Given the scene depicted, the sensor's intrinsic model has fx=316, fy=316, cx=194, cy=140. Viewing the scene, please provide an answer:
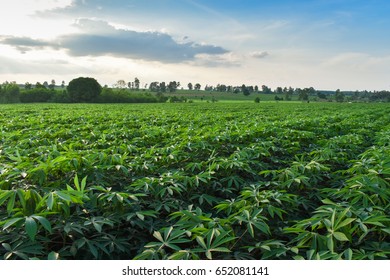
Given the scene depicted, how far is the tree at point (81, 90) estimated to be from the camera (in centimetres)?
6506

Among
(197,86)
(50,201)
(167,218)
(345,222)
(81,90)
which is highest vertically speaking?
(197,86)

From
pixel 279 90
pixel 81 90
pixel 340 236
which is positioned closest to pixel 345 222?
pixel 340 236

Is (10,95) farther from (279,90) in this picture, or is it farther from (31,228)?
(279,90)

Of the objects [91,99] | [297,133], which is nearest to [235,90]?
[91,99]

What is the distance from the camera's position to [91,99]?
6669cm

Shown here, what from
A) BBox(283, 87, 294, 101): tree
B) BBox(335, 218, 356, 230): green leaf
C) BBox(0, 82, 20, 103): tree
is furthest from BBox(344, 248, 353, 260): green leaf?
BBox(283, 87, 294, 101): tree

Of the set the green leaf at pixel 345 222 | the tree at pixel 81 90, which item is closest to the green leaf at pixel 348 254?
the green leaf at pixel 345 222

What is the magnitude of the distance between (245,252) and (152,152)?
2.46 meters

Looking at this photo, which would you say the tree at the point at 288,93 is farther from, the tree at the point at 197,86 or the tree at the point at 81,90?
the tree at the point at 81,90

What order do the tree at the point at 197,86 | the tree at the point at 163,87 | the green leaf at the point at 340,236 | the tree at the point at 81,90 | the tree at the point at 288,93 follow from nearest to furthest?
the green leaf at the point at 340,236 → the tree at the point at 81,90 → the tree at the point at 288,93 → the tree at the point at 163,87 → the tree at the point at 197,86

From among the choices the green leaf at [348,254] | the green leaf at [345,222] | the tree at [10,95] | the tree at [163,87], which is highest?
the tree at [163,87]

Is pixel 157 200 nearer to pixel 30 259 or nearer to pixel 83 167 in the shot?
pixel 83 167

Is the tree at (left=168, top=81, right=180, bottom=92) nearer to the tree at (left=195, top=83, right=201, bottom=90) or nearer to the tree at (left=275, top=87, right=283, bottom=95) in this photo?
the tree at (left=195, top=83, right=201, bottom=90)

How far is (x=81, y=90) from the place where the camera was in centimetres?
6506
